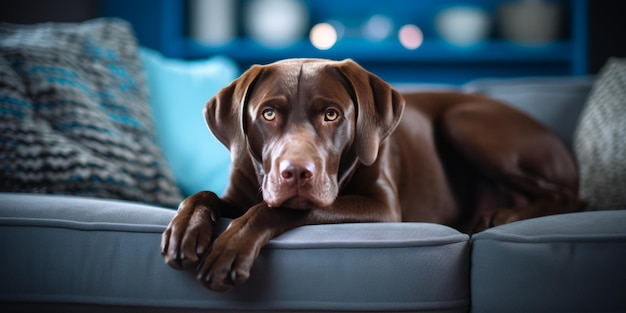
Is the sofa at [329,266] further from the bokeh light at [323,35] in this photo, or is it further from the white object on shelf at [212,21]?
the bokeh light at [323,35]

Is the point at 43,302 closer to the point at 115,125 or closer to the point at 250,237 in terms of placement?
the point at 250,237

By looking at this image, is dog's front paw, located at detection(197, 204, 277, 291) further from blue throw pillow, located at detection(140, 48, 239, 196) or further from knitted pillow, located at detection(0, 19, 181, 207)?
blue throw pillow, located at detection(140, 48, 239, 196)

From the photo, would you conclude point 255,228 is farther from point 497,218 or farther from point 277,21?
point 277,21

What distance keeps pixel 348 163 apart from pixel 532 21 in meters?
2.98

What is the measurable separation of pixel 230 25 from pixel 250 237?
319 cm

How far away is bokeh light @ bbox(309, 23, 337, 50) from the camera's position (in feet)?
14.3

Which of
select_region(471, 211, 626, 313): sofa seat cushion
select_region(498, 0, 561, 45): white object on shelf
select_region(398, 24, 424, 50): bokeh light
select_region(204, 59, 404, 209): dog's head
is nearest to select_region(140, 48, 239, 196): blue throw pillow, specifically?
select_region(204, 59, 404, 209): dog's head

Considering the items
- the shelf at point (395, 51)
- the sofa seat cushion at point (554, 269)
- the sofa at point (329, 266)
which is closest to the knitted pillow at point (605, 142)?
the sofa at point (329, 266)

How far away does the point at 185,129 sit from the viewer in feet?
8.89

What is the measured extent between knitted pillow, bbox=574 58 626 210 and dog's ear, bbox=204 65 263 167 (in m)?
1.38

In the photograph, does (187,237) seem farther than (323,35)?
No

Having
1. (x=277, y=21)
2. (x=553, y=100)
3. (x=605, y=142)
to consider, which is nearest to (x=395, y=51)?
(x=277, y=21)

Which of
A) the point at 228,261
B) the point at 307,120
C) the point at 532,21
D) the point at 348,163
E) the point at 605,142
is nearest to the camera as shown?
the point at 228,261

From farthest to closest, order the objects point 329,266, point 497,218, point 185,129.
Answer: point 185,129
point 497,218
point 329,266
